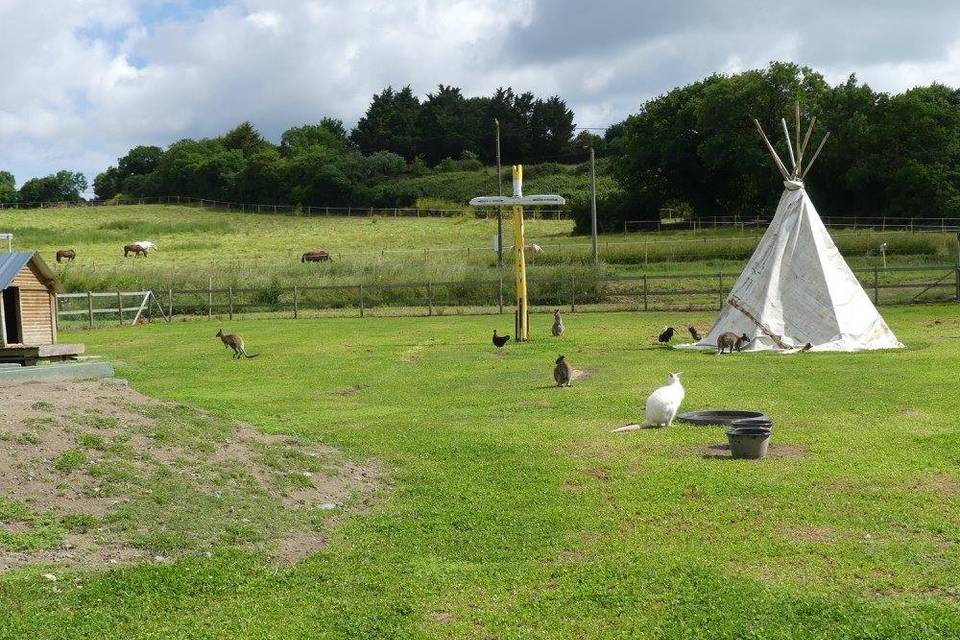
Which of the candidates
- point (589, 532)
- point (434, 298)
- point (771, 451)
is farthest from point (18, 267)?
point (434, 298)

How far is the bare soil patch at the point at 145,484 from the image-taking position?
7867 millimetres

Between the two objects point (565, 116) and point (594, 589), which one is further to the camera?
point (565, 116)

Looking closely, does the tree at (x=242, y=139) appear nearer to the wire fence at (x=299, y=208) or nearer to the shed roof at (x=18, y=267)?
the wire fence at (x=299, y=208)

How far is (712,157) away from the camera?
7681 centimetres

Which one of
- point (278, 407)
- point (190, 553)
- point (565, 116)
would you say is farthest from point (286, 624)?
point (565, 116)

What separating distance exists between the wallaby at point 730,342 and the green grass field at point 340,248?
21.8 meters

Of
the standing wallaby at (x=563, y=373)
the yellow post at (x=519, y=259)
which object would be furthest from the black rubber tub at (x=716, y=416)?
the yellow post at (x=519, y=259)

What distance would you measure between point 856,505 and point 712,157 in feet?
231

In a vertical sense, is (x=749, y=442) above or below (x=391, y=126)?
below

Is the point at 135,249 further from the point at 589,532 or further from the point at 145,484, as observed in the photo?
the point at 589,532

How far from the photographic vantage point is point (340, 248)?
A: 7219 cm

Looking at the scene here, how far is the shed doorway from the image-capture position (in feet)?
45.2

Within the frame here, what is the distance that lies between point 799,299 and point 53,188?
14277 cm

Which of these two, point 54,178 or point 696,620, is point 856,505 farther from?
point 54,178
